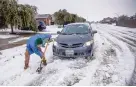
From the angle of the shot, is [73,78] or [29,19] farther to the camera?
[29,19]

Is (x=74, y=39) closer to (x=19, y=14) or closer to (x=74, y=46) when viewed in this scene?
(x=74, y=46)

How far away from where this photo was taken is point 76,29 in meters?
8.71

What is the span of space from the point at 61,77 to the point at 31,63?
2142 mm

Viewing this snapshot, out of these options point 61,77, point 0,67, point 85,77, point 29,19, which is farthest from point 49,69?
point 29,19

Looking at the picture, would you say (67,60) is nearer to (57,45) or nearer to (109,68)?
(57,45)

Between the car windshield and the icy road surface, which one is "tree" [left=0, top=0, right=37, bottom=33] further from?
the icy road surface

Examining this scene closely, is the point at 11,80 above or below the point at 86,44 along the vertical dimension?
below

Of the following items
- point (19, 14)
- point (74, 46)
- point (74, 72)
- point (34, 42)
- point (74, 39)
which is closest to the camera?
point (74, 72)

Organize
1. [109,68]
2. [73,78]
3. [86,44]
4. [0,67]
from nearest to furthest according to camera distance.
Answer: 1. [73,78]
2. [109,68]
3. [0,67]
4. [86,44]

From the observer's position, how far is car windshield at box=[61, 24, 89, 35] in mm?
8483

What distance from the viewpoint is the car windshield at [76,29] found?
27.8ft

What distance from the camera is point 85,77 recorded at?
529 centimetres

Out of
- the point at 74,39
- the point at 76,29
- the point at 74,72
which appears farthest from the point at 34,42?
the point at 76,29

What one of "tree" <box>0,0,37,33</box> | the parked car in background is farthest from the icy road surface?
"tree" <box>0,0,37,33</box>
